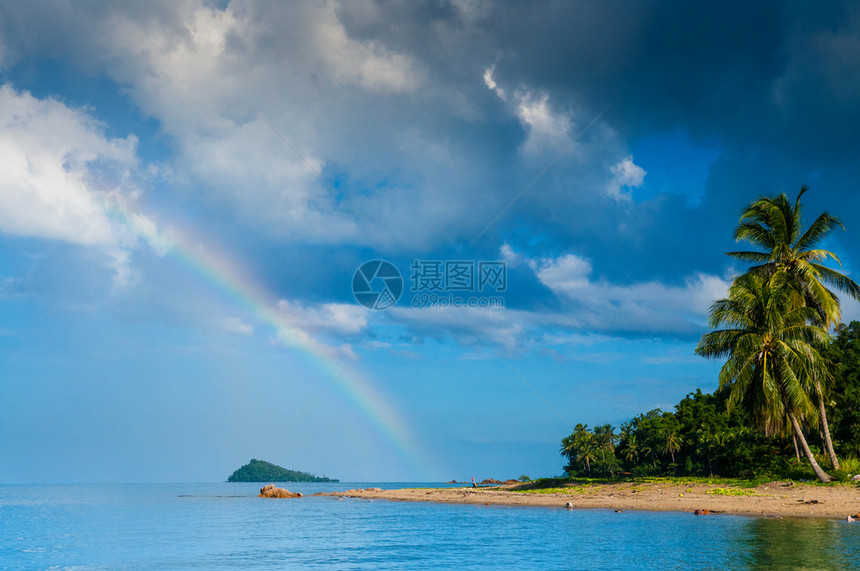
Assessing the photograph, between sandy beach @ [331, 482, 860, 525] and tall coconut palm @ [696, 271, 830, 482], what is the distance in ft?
10.7

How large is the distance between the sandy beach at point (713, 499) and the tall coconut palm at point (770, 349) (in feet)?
10.7

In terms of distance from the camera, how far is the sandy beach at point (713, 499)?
111 feet

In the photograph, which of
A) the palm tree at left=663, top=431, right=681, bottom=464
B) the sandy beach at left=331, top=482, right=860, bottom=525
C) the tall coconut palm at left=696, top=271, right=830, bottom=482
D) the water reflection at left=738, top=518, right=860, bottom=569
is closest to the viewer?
the water reflection at left=738, top=518, right=860, bottom=569

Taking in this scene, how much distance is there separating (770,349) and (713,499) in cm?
1184

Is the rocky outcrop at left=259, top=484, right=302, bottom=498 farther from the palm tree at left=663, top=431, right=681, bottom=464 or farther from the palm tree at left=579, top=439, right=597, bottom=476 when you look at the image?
the palm tree at left=663, top=431, right=681, bottom=464

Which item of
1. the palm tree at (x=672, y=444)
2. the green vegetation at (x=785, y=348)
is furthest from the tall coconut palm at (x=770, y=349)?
the palm tree at (x=672, y=444)

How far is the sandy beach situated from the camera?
3394 cm

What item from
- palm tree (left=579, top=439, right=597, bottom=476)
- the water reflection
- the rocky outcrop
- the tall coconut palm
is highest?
the tall coconut palm

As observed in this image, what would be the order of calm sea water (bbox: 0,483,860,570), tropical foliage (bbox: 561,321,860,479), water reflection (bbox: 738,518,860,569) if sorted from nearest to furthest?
water reflection (bbox: 738,518,860,569), calm sea water (bbox: 0,483,860,570), tropical foliage (bbox: 561,321,860,479)

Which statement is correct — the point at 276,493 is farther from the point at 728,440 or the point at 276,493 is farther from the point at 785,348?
the point at 785,348

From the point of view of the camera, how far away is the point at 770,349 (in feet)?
129

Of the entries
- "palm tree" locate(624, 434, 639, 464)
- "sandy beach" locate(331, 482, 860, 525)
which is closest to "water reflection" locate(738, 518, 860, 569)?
"sandy beach" locate(331, 482, 860, 525)

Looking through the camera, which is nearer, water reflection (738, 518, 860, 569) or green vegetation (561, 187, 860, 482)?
water reflection (738, 518, 860, 569)

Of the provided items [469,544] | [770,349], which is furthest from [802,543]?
[770,349]
